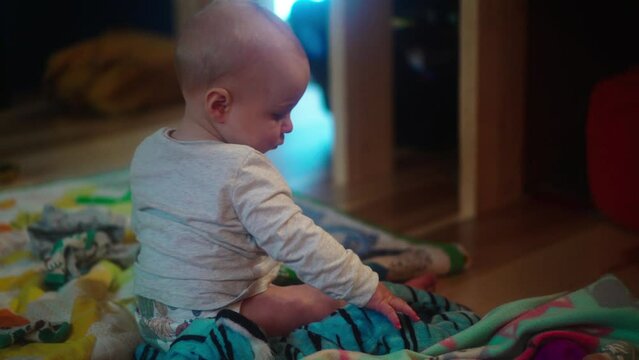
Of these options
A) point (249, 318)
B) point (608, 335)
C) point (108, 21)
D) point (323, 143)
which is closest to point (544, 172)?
point (323, 143)

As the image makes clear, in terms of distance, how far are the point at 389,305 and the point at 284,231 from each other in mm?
160

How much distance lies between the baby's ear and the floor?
482mm

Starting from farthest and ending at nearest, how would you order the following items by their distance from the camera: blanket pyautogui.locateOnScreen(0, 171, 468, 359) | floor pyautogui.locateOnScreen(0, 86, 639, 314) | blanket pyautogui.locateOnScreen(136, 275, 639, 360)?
floor pyautogui.locateOnScreen(0, 86, 639, 314) → blanket pyautogui.locateOnScreen(0, 171, 468, 359) → blanket pyautogui.locateOnScreen(136, 275, 639, 360)

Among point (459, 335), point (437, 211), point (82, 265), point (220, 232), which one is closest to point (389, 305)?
point (459, 335)

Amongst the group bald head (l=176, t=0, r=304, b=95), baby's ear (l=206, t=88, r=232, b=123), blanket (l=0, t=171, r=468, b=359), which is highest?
bald head (l=176, t=0, r=304, b=95)

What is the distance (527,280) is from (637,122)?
32 centimetres

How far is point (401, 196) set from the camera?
1.71 meters

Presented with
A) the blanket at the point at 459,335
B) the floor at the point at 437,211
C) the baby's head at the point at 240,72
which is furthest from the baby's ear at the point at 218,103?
the floor at the point at 437,211

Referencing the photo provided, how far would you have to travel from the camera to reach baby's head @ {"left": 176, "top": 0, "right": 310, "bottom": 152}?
941 mm

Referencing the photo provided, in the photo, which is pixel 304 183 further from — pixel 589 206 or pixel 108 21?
pixel 108 21

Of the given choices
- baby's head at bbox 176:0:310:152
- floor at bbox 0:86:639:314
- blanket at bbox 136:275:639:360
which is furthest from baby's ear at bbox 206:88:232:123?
floor at bbox 0:86:639:314

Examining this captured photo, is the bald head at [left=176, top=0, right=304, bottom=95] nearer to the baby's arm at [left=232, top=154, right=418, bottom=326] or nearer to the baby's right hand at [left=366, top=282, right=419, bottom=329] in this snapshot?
the baby's arm at [left=232, top=154, right=418, bottom=326]

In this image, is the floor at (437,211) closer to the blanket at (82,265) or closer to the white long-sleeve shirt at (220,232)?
the blanket at (82,265)

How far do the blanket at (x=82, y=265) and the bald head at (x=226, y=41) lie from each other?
13.5 inches
